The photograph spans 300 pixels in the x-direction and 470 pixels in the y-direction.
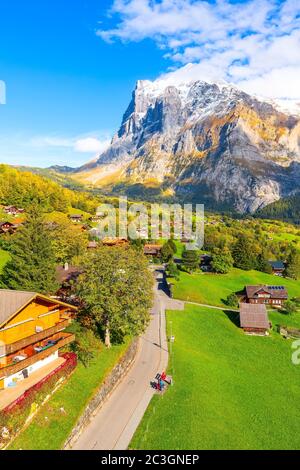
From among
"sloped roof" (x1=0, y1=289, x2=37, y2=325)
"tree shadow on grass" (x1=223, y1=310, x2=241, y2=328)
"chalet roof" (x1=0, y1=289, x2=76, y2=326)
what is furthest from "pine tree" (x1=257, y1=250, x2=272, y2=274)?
"sloped roof" (x1=0, y1=289, x2=37, y2=325)

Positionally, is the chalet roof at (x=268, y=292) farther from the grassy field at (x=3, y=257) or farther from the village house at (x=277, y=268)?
the grassy field at (x=3, y=257)

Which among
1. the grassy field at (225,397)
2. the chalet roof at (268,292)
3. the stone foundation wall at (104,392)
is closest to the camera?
the stone foundation wall at (104,392)

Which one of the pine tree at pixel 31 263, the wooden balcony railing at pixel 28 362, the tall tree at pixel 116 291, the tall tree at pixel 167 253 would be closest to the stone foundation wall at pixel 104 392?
the tall tree at pixel 116 291

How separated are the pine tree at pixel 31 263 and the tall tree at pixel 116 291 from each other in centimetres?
1091

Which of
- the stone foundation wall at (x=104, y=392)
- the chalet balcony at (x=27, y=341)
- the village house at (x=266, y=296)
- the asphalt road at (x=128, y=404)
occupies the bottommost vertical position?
the village house at (x=266, y=296)

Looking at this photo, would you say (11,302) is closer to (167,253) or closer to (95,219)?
(167,253)

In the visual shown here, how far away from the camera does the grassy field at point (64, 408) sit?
26.2 metres

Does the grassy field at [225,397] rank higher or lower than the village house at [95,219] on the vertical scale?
lower

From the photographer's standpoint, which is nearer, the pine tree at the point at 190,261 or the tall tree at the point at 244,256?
the pine tree at the point at 190,261

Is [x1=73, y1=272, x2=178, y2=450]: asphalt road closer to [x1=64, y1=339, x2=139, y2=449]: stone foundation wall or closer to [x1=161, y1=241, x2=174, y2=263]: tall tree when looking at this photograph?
[x1=64, y1=339, x2=139, y2=449]: stone foundation wall

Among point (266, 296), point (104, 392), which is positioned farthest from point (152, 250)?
point (104, 392)

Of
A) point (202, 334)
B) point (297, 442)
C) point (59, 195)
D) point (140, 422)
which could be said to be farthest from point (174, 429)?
point (59, 195)

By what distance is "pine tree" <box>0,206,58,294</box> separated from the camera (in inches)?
2088

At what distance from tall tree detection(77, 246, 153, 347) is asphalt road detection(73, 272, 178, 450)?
201 inches
